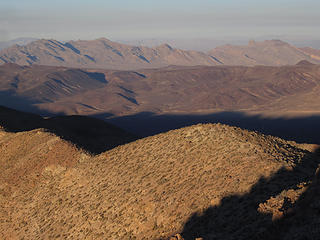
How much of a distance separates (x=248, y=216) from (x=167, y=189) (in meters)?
7.93

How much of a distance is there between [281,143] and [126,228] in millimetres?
14541

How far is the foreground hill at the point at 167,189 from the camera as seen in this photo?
20469 millimetres

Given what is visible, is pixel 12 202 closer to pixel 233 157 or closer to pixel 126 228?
pixel 126 228

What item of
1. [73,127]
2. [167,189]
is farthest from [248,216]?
[73,127]

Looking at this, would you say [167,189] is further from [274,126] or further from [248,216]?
[274,126]

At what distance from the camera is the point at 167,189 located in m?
25.9

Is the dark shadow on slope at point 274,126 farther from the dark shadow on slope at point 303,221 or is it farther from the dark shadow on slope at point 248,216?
the dark shadow on slope at point 303,221

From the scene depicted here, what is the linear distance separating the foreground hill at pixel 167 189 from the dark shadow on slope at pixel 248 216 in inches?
2.2

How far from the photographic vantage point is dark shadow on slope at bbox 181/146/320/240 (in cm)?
1650

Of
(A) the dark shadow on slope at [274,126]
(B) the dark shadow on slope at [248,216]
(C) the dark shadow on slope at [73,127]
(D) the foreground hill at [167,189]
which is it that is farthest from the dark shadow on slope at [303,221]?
(A) the dark shadow on slope at [274,126]

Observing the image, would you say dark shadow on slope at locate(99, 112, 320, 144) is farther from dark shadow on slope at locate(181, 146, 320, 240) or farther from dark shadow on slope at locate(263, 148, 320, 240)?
dark shadow on slope at locate(263, 148, 320, 240)

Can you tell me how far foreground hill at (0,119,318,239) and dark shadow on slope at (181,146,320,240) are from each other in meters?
0.06

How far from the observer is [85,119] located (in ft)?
223

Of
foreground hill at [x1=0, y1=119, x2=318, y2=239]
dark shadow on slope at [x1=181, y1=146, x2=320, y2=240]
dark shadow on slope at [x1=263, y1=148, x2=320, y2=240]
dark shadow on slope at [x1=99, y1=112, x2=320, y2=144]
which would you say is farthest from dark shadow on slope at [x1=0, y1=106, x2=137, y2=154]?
dark shadow on slope at [x1=99, y1=112, x2=320, y2=144]
